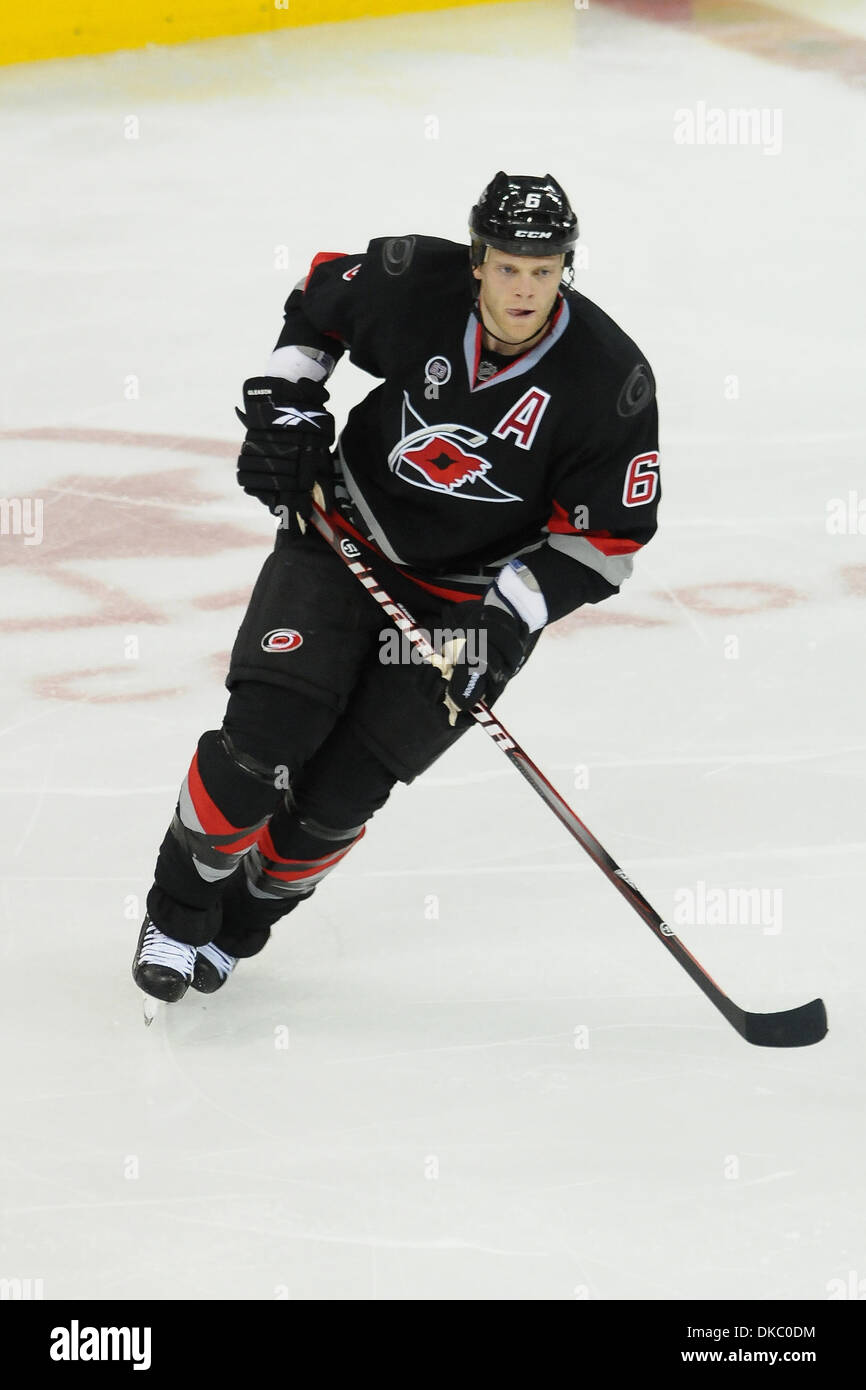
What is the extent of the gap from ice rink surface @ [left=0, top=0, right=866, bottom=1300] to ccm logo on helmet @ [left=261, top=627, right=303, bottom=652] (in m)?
0.59

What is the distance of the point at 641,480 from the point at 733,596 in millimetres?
1731

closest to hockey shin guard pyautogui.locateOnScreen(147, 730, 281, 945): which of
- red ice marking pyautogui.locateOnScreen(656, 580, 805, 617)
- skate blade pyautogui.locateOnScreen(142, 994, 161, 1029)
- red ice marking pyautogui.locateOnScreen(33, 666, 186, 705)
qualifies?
skate blade pyautogui.locateOnScreen(142, 994, 161, 1029)

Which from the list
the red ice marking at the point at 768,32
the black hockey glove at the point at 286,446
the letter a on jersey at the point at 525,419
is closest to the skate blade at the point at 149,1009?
the black hockey glove at the point at 286,446

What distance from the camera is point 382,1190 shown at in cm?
253

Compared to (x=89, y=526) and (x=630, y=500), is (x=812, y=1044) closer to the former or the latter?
(x=630, y=500)

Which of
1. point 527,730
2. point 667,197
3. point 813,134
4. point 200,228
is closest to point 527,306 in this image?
point 527,730

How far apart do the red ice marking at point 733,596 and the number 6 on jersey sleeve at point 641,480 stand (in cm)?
162

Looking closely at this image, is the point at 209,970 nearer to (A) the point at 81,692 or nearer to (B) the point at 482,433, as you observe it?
(B) the point at 482,433

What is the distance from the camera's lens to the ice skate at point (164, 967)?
2.83 metres

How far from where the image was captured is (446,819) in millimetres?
3533

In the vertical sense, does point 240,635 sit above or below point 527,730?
above

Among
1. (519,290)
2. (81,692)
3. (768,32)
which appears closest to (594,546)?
(519,290)

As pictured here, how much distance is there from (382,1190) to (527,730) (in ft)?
4.68

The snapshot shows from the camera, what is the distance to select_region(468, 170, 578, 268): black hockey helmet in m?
2.55
